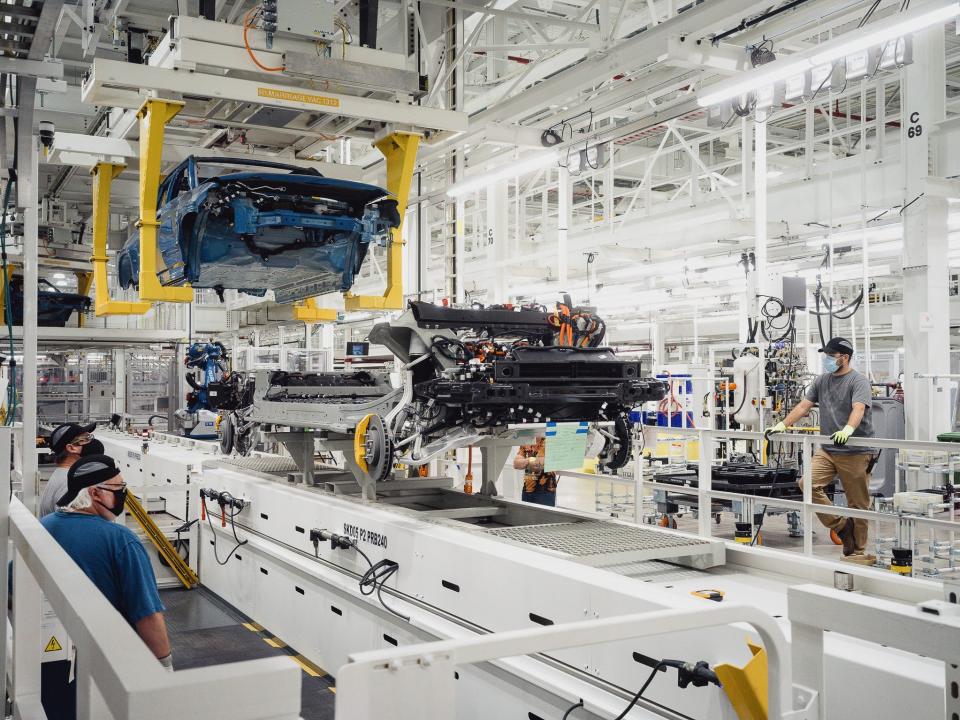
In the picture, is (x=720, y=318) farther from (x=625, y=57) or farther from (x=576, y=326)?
(x=576, y=326)

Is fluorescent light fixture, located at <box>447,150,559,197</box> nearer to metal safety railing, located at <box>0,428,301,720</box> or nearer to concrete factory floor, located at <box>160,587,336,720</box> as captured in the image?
concrete factory floor, located at <box>160,587,336,720</box>

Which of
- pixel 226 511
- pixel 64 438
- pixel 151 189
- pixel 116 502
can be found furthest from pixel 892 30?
pixel 226 511

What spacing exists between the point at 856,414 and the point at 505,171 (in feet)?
12.2

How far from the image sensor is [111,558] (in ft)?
11.3

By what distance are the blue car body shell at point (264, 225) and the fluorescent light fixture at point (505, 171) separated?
2.11 m

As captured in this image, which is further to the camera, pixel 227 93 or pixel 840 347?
pixel 840 347

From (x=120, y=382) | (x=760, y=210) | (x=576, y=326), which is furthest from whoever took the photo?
(x=120, y=382)

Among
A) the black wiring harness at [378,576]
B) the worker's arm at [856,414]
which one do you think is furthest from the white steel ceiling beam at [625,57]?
the black wiring harness at [378,576]

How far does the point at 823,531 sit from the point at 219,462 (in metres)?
7.05

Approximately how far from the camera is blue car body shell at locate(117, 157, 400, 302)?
5.16 metres

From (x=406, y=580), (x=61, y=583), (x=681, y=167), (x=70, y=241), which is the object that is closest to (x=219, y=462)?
(x=70, y=241)

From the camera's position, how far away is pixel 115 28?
20.2 ft

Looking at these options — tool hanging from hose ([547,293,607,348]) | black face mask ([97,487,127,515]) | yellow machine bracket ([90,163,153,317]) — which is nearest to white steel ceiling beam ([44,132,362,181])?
yellow machine bracket ([90,163,153,317])

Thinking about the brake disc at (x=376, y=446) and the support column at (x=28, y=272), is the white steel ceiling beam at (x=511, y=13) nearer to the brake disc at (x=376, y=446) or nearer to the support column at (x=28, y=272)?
the support column at (x=28, y=272)
